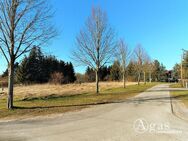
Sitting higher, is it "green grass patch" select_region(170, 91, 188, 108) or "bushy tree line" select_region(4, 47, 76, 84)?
"bushy tree line" select_region(4, 47, 76, 84)

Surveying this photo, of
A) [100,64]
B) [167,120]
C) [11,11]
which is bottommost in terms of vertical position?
[167,120]

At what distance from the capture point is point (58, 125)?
27.6 ft

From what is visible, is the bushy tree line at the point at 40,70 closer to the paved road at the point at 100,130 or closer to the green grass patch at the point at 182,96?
the green grass patch at the point at 182,96

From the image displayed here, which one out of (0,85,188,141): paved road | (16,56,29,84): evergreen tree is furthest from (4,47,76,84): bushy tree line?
(0,85,188,141): paved road

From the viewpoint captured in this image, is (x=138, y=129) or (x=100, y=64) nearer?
(x=138, y=129)

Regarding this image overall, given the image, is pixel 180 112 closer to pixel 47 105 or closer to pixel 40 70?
pixel 47 105

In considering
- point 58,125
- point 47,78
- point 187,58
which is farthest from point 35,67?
point 58,125

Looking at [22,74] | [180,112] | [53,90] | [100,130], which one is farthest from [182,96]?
[22,74]

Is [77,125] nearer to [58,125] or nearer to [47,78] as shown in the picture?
[58,125]

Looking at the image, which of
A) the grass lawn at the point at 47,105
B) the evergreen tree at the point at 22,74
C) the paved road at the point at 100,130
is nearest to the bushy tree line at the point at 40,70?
the evergreen tree at the point at 22,74

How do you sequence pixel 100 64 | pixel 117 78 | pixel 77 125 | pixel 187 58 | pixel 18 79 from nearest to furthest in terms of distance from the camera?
pixel 77 125, pixel 100 64, pixel 187 58, pixel 18 79, pixel 117 78

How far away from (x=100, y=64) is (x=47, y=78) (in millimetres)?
58066

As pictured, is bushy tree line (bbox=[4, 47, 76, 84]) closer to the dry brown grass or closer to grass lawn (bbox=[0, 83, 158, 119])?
the dry brown grass

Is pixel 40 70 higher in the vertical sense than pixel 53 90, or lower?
higher
